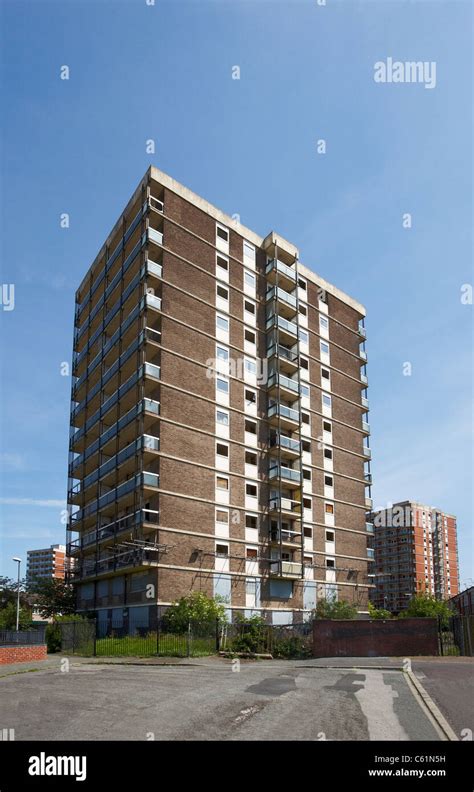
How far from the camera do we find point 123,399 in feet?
144

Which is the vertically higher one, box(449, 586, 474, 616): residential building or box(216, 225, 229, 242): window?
box(216, 225, 229, 242): window

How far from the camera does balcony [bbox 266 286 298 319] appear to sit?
50.5m

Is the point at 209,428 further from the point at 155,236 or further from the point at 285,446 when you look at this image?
the point at 155,236

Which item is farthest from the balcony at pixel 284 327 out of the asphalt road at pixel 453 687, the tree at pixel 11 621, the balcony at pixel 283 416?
the tree at pixel 11 621

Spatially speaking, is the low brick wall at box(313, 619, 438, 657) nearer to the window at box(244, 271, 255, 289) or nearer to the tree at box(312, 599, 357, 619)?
the tree at box(312, 599, 357, 619)

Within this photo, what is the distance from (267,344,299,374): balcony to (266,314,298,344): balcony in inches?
28.8

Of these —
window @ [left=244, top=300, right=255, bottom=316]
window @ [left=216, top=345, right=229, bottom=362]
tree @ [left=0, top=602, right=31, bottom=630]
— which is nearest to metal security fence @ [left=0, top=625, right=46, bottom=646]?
window @ [left=216, top=345, right=229, bottom=362]

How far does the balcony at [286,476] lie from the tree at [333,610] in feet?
27.7

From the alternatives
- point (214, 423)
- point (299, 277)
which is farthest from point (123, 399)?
point (299, 277)

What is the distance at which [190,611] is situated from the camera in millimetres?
35188

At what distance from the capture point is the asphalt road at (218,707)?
962 centimetres

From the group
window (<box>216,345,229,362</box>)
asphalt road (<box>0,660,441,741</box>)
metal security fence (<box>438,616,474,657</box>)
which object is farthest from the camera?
window (<box>216,345,229,362</box>)

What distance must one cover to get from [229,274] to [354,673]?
3404 centimetres
